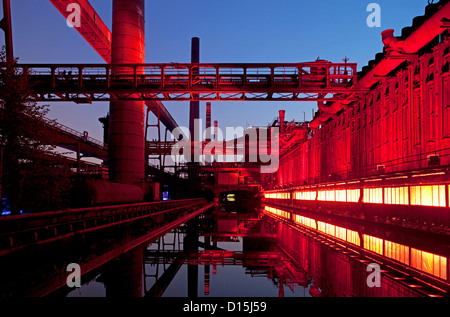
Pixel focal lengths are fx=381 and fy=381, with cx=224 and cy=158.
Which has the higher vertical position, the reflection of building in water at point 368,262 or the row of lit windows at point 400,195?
the row of lit windows at point 400,195

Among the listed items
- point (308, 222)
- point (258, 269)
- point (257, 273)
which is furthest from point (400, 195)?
point (257, 273)

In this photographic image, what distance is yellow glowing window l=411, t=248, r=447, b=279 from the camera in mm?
7479

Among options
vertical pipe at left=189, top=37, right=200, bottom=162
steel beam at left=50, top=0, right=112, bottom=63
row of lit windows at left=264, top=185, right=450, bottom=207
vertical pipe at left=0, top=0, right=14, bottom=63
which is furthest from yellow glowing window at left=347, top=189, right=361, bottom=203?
vertical pipe at left=189, top=37, right=200, bottom=162

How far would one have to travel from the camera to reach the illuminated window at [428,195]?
1392 centimetres

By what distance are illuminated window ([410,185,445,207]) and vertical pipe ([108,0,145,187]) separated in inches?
742

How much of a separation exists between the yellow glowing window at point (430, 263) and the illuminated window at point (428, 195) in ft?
15.0

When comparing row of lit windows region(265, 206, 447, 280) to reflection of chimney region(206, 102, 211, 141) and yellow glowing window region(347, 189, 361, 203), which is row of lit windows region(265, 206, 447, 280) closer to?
yellow glowing window region(347, 189, 361, 203)

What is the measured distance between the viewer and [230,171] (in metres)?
47.8

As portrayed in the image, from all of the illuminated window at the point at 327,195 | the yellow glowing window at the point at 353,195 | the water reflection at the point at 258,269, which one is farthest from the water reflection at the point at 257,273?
the illuminated window at the point at 327,195

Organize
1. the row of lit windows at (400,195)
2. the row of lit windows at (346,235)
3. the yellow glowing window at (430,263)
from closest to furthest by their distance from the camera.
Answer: the yellow glowing window at (430,263) → the row of lit windows at (346,235) → the row of lit windows at (400,195)

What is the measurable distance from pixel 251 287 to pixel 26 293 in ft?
11.3

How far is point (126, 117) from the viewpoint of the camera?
94.7ft

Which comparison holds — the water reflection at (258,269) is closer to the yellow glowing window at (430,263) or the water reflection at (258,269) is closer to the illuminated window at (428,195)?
the yellow glowing window at (430,263)
